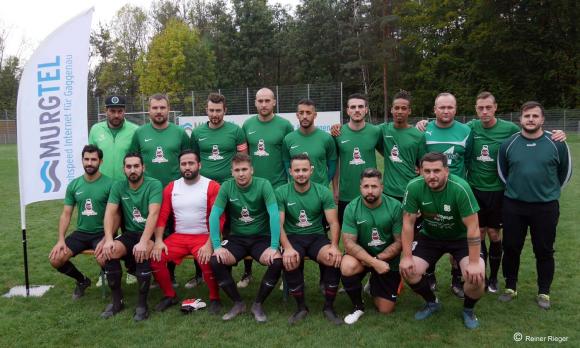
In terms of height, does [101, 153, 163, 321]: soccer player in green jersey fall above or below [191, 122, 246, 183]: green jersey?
below

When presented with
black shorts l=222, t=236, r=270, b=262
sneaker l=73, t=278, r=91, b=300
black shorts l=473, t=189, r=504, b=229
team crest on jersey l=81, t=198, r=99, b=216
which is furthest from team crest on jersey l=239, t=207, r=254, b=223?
black shorts l=473, t=189, r=504, b=229

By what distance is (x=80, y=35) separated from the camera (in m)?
5.16

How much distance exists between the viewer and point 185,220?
184 inches

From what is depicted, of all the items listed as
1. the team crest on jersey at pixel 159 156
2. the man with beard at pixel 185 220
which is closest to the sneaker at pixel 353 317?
the man with beard at pixel 185 220

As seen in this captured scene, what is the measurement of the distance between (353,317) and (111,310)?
2199mm

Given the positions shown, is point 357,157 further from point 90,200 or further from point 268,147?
point 90,200

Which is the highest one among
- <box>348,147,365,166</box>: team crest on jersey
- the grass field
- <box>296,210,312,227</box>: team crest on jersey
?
<box>348,147,365,166</box>: team crest on jersey

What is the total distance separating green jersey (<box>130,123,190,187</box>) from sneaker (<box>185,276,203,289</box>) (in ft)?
3.51

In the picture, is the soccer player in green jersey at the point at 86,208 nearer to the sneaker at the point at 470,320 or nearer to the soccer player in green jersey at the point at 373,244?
the soccer player in green jersey at the point at 373,244

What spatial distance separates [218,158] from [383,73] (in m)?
32.6

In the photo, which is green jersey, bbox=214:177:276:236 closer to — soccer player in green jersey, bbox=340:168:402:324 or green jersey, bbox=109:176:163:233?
green jersey, bbox=109:176:163:233

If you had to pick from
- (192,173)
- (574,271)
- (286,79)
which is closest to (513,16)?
(286,79)

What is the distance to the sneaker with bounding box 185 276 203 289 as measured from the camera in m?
5.09

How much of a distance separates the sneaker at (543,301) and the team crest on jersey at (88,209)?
14.1 ft
